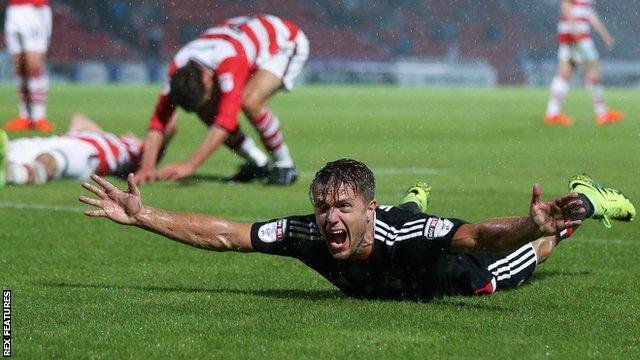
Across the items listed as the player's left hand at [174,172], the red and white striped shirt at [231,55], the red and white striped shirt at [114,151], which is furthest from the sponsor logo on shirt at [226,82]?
the red and white striped shirt at [114,151]

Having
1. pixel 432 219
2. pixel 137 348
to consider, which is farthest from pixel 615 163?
pixel 137 348

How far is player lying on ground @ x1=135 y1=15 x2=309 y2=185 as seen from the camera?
11.0m

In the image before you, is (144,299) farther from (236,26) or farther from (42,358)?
(236,26)

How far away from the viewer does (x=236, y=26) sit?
11.9 metres

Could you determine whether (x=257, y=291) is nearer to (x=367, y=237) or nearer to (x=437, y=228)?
(x=367, y=237)

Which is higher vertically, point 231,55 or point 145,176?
point 231,55

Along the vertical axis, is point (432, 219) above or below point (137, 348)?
above

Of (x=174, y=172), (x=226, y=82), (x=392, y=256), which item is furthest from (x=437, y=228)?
(x=226, y=82)

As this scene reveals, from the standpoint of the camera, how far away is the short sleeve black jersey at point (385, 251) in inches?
211

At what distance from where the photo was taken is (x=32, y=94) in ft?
57.2

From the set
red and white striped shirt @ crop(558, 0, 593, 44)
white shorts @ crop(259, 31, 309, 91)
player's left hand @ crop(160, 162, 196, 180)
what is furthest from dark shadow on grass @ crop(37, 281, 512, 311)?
red and white striped shirt @ crop(558, 0, 593, 44)

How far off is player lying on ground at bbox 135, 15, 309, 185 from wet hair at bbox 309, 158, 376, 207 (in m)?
5.07

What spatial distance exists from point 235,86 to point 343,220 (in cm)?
584

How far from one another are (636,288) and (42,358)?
9.68 ft
